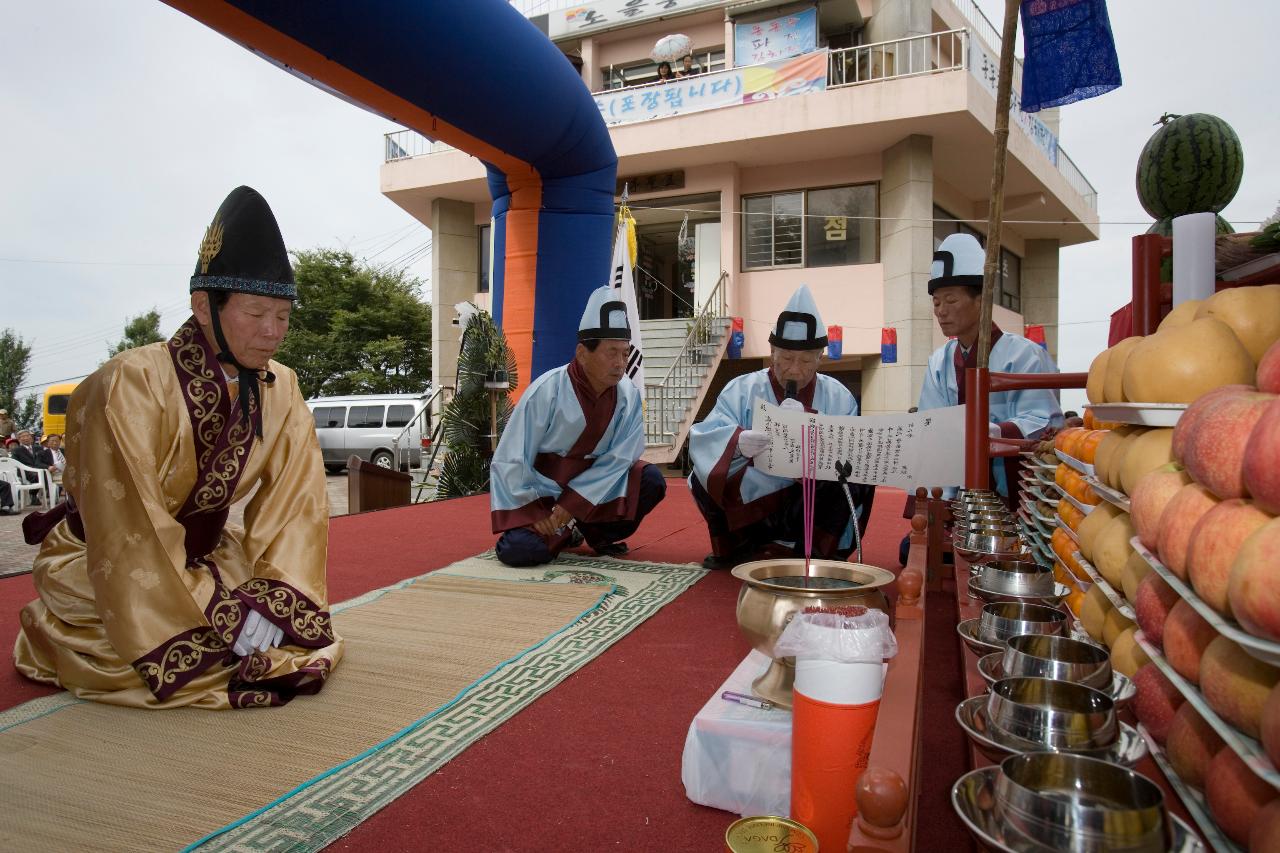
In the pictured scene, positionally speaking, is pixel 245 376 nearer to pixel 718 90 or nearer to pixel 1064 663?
pixel 1064 663

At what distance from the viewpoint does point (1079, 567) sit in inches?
73.1

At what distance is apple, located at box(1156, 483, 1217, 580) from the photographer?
1.01 m

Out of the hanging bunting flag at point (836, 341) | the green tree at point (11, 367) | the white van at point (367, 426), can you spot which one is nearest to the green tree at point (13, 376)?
the green tree at point (11, 367)

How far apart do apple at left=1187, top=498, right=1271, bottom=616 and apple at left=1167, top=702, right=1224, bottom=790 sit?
207 mm

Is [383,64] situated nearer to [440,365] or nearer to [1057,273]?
[440,365]

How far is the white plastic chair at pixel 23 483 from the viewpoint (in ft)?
36.1

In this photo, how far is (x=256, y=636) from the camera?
8.16ft

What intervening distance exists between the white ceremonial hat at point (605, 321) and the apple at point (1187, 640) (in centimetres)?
324

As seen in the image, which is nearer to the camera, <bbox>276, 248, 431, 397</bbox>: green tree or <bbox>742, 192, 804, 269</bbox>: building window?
<bbox>742, 192, 804, 269</bbox>: building window

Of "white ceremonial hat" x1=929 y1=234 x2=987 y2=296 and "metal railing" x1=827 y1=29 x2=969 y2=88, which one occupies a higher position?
"metal railing" x1=827 y1=29 x2=969 y2=88

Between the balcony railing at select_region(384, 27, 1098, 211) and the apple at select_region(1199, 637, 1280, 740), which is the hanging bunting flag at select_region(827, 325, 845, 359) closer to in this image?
the balcony railing at select_region(384, 27, 1098, 211)

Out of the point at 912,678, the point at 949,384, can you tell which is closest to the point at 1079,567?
the point at 912,678

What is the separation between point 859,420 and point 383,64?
154 inches

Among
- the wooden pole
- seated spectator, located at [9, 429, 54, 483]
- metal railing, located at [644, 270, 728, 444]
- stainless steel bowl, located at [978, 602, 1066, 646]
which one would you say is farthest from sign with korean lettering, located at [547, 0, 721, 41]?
stainless steel bowl, located at [978, 602, 1066, 646]
